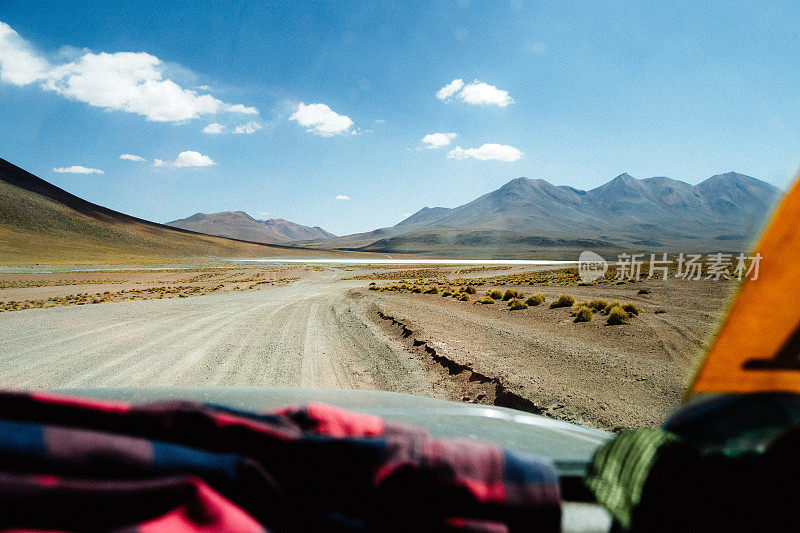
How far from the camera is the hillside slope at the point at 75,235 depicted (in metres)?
93.2

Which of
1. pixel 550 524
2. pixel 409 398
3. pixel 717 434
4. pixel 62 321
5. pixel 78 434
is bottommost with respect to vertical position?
pixel 62 321

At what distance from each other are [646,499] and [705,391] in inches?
22.7

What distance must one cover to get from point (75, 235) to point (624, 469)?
143913 mm

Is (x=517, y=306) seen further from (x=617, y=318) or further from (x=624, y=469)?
(x=624, y=469)

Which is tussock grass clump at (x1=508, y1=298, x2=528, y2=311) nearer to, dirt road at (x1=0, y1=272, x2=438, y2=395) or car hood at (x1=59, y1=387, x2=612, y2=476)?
dirt road at (x1=0, y1=272, x2=438, y2=395)

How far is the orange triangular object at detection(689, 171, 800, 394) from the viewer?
1.21 m

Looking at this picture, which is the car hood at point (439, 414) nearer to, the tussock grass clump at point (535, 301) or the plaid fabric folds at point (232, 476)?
the plaid fabric folds at point (232, 476)

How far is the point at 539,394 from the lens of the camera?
19.2ft

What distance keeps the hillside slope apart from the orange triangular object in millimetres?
104048

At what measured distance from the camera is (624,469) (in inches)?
44.4

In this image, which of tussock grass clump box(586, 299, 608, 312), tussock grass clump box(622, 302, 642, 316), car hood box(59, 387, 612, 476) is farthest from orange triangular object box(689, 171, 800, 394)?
tussock grass clump box(586, 299, 608, 312)

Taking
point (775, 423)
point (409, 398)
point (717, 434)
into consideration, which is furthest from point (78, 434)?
point (409, 398)

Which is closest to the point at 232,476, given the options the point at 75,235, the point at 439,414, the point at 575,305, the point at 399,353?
the point at 439,414

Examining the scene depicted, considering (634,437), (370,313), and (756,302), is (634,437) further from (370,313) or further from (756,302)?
(370,313)
